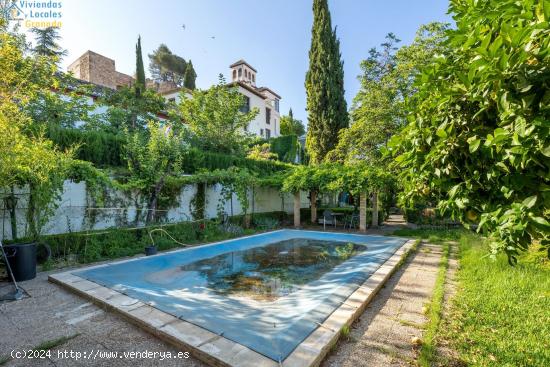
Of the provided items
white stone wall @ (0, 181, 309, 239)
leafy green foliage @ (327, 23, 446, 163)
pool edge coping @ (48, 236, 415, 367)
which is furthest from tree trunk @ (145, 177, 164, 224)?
leafy green foliage @ (327, 23, 446, 163)

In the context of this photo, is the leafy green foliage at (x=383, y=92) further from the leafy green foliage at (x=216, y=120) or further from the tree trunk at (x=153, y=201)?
the tree trunk at (x=153, y=201)

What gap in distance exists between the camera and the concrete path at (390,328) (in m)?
2.78

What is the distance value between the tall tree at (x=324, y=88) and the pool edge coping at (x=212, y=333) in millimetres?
15084

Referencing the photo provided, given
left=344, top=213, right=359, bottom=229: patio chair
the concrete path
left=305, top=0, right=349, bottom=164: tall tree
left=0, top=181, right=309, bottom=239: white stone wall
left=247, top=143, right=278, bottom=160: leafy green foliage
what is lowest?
the concrete path

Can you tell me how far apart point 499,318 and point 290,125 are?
36957mm

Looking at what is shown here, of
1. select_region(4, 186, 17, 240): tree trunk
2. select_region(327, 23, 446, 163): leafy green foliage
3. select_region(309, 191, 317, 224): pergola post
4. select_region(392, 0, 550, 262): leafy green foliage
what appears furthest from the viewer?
select_region(309, 191, 317, 224): pergola post

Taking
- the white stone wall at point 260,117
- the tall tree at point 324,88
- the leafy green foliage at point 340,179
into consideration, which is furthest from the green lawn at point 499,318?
the white stone wall at point 260,117

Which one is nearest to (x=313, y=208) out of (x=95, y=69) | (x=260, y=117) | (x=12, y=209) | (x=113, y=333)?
(x=12, y=209)

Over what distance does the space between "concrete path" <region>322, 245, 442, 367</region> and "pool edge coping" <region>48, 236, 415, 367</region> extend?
0.13 metres

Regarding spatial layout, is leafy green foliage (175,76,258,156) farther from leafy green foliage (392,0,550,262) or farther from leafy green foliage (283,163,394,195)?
leafy green foliage (392,0,550,262)

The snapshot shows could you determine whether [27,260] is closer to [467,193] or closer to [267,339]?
[267,339]

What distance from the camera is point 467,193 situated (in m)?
1.38

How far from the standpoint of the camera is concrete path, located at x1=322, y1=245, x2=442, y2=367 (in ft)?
9.12

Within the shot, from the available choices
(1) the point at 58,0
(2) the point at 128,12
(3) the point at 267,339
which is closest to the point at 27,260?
(3) the point at 267,339
